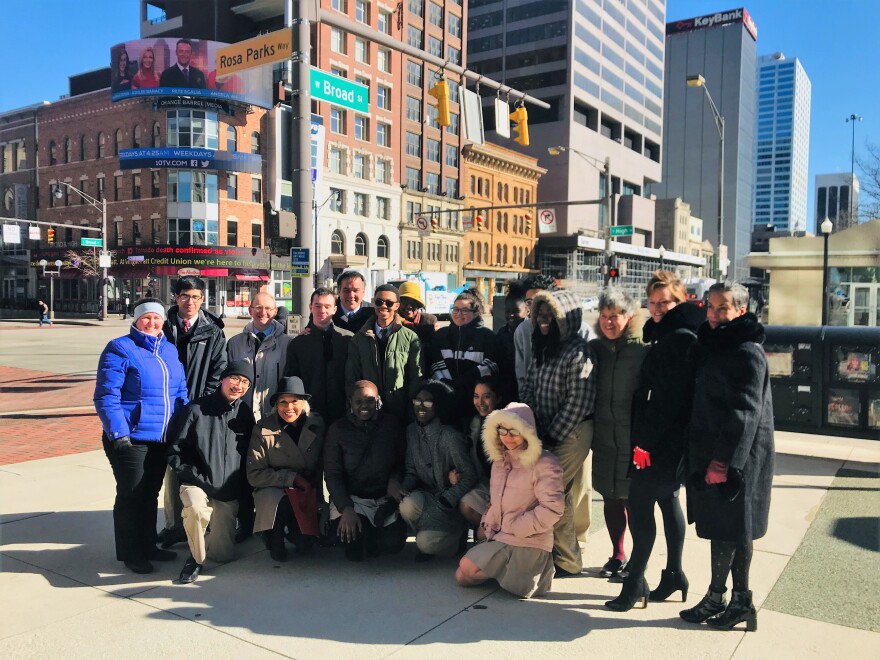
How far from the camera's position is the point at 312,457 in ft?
17.4

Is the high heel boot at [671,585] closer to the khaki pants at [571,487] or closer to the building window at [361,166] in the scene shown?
the khaki pants at [571,487]

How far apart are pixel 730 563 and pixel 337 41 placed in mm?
53262

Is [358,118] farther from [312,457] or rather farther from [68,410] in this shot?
[312,457]

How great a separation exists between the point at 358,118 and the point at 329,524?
52.2 metres

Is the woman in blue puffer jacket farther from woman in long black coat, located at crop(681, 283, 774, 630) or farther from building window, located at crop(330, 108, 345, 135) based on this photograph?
building window, located at crop(330, 108, 345, 135)

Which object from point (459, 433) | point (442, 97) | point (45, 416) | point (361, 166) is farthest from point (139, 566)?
point (361, 166)

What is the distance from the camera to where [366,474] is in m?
5.21

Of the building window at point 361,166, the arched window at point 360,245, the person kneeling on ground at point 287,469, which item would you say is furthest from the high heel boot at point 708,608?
the building window at point 361,166

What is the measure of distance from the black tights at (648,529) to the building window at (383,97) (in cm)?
5447

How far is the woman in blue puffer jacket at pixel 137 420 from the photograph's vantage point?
4832 millimetres

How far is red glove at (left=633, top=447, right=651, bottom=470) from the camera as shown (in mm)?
4180

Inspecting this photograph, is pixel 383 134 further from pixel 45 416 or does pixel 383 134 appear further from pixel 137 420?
pixel 137 420

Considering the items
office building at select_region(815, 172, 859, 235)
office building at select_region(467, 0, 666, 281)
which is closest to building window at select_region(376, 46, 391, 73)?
office building at select_region(467, 0, 666, 281)

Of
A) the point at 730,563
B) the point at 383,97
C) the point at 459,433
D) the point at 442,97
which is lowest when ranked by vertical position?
the point at 730,563
